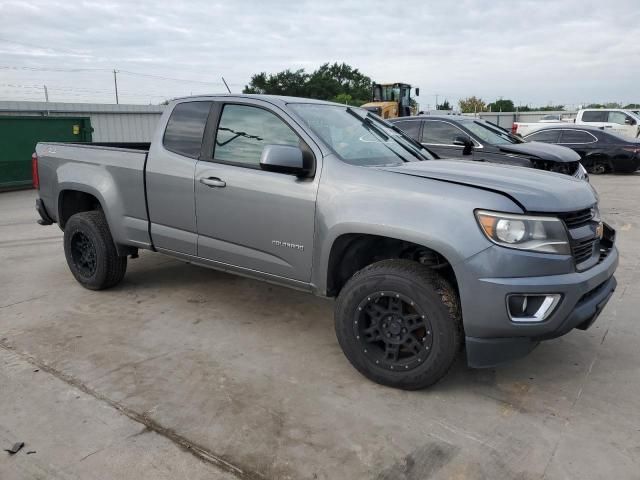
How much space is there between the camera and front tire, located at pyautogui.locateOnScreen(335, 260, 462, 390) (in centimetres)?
290

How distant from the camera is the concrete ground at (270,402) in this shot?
2.48 meters

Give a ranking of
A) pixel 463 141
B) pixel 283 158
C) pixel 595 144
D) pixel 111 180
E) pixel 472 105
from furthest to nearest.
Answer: pixel 472 105, pixel 595 144, pixel 463 141, pixel 111 180, pixel 283 158

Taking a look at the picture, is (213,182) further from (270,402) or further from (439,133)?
(439,133)

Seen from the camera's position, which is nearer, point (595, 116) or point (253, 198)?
point (253, 198)

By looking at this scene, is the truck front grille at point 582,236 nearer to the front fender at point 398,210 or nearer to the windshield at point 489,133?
the front fender at point 398,210

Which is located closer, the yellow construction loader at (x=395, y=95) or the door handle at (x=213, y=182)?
the door handle at (x=213, y=182)

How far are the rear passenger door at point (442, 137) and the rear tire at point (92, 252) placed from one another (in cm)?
551

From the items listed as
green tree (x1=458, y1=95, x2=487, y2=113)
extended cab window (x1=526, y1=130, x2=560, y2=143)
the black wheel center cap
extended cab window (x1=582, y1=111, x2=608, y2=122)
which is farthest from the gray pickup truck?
green tree (x1=458, y1=95, x2=487, y2=113)

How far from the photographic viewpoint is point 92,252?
15.7 ft

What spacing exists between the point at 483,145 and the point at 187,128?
Result: 5.59 m

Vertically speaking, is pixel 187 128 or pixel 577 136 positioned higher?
pixel 187 128

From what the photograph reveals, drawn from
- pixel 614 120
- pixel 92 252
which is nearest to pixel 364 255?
pixel 92 252

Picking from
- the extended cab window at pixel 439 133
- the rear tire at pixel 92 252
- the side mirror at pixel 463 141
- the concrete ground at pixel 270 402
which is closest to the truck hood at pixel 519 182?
the concrete ground at pixel 270 402

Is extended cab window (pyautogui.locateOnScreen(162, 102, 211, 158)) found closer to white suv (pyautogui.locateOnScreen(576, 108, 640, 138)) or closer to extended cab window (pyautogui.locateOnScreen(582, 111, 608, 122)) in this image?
white suv (pyautogui.locateOnScreen(576, 108, 640, 138))
